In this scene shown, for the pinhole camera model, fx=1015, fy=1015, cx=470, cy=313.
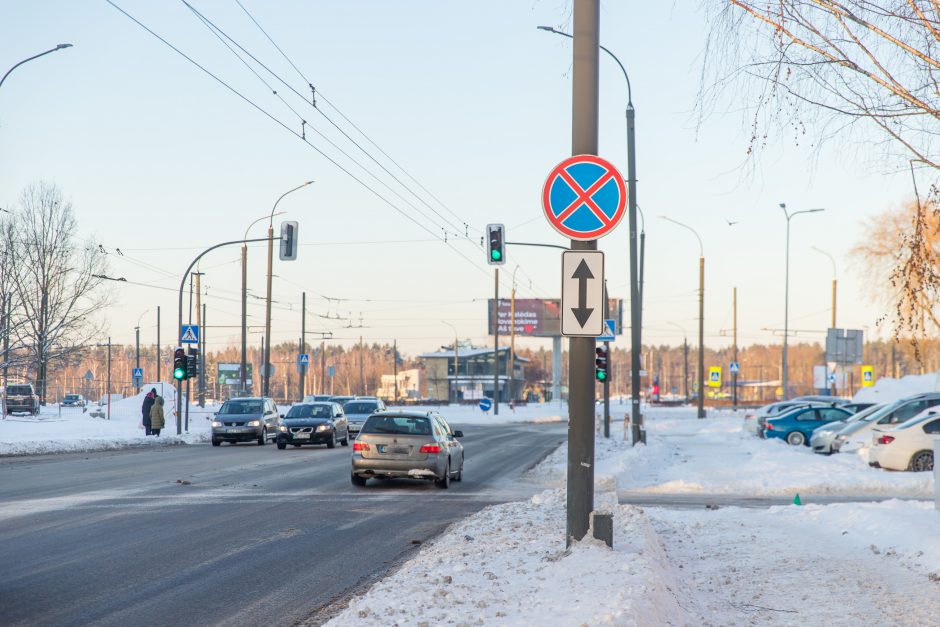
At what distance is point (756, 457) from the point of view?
87.5 ft

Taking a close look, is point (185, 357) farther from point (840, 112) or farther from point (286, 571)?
point (840, 112)

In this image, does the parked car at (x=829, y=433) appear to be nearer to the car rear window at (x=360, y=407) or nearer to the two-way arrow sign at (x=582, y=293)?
the car rear window at (x=360, y=407)

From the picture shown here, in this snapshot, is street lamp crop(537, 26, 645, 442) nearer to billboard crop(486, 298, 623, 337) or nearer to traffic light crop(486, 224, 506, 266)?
traffic light crop(486, 224, 506, 266)

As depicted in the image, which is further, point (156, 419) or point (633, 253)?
point (156, 419)

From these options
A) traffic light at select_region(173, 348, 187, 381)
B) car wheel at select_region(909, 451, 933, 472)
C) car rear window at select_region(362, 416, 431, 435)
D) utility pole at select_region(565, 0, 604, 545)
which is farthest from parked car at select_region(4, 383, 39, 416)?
utility pole at select_region(565, 0, 604, 545)

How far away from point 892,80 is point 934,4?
21.2 inches

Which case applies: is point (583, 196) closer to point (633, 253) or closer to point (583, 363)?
point (583, 363)

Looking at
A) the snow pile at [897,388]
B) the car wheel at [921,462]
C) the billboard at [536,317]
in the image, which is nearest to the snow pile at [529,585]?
the car wheel at [921,462]

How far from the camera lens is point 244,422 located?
3541 centimetres

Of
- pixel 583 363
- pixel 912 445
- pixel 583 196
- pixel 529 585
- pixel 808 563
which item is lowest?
pixel 912 445

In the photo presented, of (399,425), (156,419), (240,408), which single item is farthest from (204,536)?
(156,419)

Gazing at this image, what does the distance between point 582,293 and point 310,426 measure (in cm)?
2478

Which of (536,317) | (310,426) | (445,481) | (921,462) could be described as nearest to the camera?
(445,481)

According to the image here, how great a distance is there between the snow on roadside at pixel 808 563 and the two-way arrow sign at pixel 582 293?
244 cm
